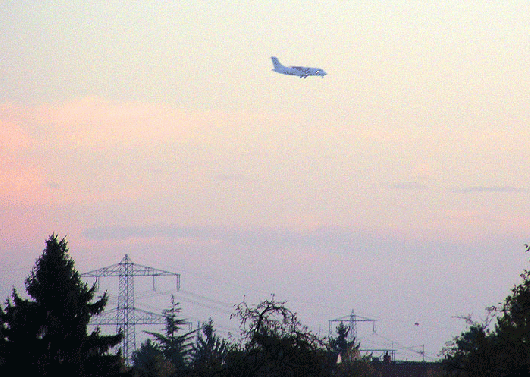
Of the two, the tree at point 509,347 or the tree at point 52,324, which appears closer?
the tree at point 509,347

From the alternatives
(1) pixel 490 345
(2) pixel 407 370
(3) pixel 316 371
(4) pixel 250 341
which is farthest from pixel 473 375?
(2) pixel 407 370

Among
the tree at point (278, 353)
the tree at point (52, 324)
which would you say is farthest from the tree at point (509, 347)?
the tree at point (52, 324)

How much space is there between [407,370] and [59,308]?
133m

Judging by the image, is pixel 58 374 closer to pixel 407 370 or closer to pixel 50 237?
pixel 50 237

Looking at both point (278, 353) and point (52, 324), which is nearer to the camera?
point (278, 353)

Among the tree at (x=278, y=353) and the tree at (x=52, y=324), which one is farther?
the tree at (x=52, y=324)

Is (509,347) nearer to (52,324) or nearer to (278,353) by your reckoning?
(278,353)

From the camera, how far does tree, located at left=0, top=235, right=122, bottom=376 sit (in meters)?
74.6

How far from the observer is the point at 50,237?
76.5 m

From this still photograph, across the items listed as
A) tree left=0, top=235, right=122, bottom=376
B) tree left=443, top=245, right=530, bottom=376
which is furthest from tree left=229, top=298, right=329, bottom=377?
tree left=0, top=235, right=122, bottom=376

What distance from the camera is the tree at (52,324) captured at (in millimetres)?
74562

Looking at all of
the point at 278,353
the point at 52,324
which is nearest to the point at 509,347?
the point at 278,353

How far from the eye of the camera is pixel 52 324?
74.7 meters

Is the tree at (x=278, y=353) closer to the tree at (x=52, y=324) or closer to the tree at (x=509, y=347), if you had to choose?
the tree at (x=509, y=347)
